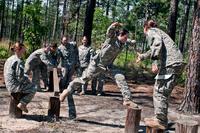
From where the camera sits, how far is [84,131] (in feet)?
27.3

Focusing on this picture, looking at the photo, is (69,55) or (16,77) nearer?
(16,77)

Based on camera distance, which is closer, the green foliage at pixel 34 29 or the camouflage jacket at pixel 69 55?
the camouflage jacket at pixel 69 55

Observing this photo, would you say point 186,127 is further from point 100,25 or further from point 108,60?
point 100,25

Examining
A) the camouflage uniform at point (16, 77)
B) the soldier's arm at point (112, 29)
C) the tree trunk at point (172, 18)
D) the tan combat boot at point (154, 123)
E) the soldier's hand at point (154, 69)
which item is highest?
the tree trunk at point (172, 18)

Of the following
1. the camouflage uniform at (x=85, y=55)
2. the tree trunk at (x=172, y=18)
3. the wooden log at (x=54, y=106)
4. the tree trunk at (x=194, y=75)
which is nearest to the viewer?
the wooden log at (x=54, y=106)

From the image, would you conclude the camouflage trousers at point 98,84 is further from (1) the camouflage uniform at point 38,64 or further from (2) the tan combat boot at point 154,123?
(2) the tan combat boot at point 154,123

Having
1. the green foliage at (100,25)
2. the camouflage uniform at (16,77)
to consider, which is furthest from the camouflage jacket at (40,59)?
the green foliage at (100,25)

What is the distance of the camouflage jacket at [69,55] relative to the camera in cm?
1335

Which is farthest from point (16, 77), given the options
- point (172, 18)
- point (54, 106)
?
point (172, 18)

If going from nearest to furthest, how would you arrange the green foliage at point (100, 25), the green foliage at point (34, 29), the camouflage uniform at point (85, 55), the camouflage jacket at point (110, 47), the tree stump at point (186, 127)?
the tree stump at point (186, 127)
the camouflage jacket at point (110, 47)
the camouflage uniform at point (85, 55)
the green foliage at point (34, 29)
the green foliage at point (100, 25)

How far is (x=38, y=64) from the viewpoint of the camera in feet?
42.3

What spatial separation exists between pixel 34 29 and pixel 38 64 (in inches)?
604

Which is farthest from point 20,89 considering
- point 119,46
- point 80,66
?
point 80,66

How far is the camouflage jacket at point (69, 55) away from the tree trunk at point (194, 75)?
3.74m
